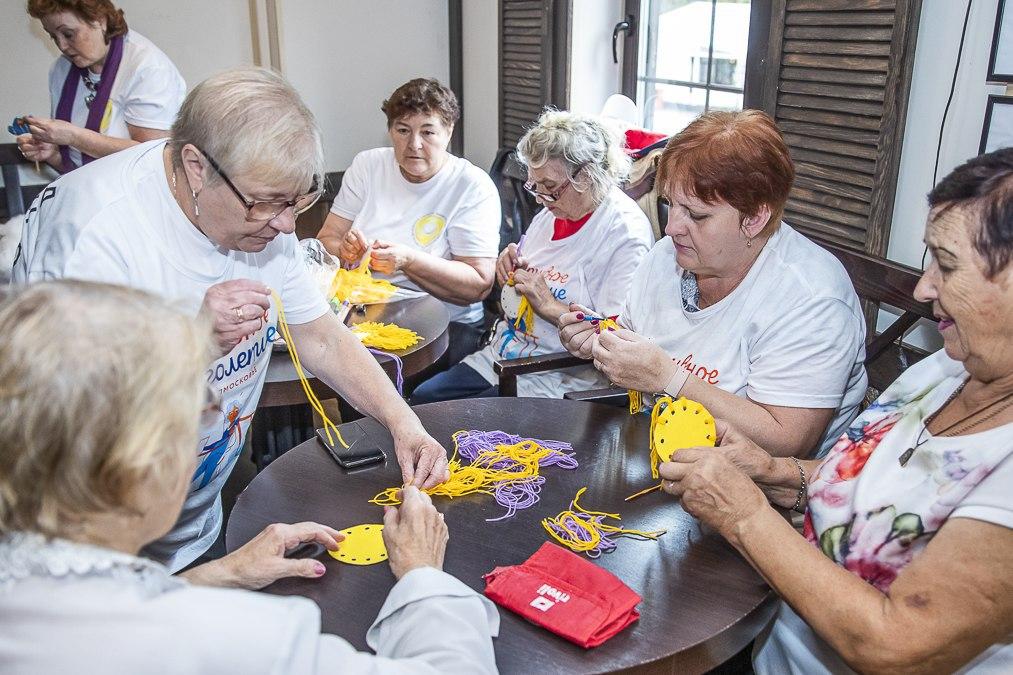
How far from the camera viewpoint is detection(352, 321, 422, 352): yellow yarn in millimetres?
2549

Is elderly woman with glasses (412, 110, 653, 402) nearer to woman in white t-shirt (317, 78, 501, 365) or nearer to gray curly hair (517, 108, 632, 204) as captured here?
gray curly hair (517, 108, 632, 204)

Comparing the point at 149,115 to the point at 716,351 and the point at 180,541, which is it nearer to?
the point at 180,541

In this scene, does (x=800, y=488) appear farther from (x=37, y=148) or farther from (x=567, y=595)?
(x=37, y=148)

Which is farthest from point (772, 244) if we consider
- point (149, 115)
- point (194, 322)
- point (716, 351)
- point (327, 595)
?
point (149, 115)

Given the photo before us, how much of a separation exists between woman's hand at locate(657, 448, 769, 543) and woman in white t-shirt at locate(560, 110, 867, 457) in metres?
0.37

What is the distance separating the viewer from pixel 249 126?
→ 5.24 ft

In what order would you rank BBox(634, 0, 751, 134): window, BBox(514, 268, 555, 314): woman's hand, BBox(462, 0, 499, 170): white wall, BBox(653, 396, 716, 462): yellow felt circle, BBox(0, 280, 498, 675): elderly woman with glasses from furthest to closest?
BBox(462, 0, 499, 170): white wall, BBox(634, 0, 751, 134): window, BBox(514, 268, 555, 314): woman's hand, BBox(653, 396, 716, 462): yellow felt circle, BBox(0, 280, 498, 675): elderly woman with glasses

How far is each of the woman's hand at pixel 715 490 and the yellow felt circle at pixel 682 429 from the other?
0.32 feet

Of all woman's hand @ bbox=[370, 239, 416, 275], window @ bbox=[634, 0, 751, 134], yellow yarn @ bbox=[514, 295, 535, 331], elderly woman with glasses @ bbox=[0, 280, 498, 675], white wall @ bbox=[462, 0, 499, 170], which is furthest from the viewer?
white wall @ bbox=[462, 0, 499, 170]

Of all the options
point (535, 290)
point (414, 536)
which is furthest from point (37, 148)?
point (414, 536)

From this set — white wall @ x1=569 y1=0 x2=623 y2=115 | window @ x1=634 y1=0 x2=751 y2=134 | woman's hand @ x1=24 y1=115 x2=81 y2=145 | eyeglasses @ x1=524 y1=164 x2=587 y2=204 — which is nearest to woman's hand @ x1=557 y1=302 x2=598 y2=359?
eyeglasses @ x1=524 y1=164 x2=587 y2=204

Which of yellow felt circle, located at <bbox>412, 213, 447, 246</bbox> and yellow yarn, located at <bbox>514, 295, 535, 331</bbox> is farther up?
yellow felt circle, located at <bbox>412, 213, 447, 246</bbox>

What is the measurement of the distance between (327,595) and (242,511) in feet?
1.10

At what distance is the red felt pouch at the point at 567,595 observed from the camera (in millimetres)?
1302
